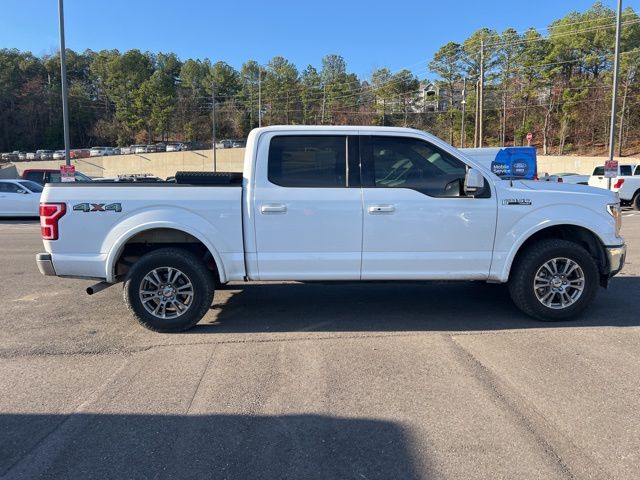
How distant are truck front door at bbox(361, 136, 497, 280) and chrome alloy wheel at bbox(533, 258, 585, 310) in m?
0.62

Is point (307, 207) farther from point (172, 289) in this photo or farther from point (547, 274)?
point (547, 274)

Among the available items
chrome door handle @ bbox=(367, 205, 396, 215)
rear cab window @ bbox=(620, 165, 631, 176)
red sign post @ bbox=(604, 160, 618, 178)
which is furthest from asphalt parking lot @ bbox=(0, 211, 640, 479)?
rear cab window @ bbox=(620, 165, 631, 176)

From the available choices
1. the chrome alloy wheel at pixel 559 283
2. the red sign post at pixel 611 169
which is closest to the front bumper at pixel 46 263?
the chrome alloy wheel at pixel 559 283

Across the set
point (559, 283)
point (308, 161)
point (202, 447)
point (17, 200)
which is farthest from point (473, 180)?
point (17, 200)

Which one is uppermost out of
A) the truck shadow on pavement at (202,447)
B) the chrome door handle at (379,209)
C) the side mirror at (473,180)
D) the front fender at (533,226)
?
Answer: the side mirror at (473,180)

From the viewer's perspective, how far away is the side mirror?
508 cm

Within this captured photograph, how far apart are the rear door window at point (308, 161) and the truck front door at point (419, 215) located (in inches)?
10.3

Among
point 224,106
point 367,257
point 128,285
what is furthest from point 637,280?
point 224,106

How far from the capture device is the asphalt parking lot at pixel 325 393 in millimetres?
2945

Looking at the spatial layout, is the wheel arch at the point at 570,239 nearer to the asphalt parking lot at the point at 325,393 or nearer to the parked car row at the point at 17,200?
the asphalt parking lot at the point at 325,393

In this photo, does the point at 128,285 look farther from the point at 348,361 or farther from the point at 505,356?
the point at 505,356

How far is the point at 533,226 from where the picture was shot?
5.28m

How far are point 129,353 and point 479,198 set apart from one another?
146 inches

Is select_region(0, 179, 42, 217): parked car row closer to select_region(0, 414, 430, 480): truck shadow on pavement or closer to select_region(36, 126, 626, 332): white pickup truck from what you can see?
select_region(36, 126, 626, 332): white pickup truck
